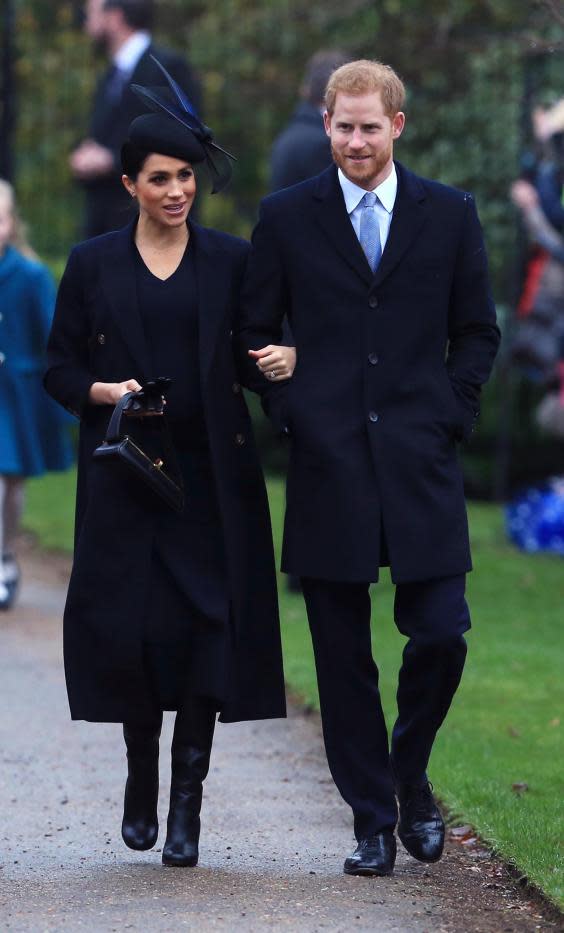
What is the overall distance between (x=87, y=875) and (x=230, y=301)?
4.64 feet

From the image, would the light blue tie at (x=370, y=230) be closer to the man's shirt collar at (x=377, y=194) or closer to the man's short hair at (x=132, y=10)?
the man's shirt collar at (x=377, y=194)

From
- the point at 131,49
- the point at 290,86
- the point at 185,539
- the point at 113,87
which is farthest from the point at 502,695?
the point at 290,86

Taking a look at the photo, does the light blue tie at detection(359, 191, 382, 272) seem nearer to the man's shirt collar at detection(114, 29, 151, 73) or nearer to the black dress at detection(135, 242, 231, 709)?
the black dress at detection(135, 242, 231, 709)

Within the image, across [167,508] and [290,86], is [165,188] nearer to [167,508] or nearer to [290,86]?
[167,508]

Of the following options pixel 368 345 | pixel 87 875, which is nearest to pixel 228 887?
pixel 87 875

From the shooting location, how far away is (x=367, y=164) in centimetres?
469

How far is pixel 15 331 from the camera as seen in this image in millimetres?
8758

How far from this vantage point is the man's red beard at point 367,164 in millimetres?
4684

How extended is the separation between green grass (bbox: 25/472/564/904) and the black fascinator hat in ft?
6.03

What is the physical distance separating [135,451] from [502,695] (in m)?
3.01

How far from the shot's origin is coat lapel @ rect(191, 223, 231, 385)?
15.7ft

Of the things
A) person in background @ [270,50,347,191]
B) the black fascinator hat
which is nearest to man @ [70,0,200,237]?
person in background @ [270,50,347,191]

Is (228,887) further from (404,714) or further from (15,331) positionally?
(15,331)

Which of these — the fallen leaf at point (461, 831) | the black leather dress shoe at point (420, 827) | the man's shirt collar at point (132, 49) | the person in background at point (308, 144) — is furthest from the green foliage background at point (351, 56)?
the black leather dress shoe at point (420, 827)
